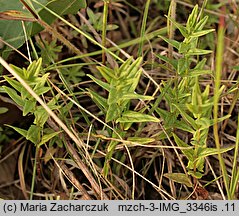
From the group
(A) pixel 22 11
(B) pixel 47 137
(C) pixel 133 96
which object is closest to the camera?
(C) pixel 133 96

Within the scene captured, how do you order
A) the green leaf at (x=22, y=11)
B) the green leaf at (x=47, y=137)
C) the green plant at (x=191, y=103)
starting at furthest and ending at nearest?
1. the green leaf at (x=22, y=11)
2. the green leaf at (x=47, y=137)
3. the green plant at (x=191, y=103)

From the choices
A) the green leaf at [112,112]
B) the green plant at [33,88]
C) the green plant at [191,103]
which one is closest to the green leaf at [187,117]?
the green plant at [191,103]

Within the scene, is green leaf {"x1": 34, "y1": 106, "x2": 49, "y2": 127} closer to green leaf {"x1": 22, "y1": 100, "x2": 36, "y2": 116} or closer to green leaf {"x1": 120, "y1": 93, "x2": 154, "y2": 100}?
green leaf {"x1": 22, "y1": 100, "x2": 36, "y2": 116}

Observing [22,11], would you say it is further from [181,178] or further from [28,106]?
[181,178]

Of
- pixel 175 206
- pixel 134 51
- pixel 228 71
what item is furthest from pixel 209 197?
pixel 134 51

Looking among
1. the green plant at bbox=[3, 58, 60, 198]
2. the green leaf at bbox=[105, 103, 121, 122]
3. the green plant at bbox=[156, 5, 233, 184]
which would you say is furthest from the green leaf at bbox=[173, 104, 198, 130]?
the green plant at bbox=[3, 58, 60, 198]

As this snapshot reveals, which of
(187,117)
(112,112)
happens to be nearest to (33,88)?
(112,112)

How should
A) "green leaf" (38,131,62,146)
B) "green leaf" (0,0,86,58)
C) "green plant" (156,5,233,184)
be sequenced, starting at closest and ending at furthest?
"green plant" (156,5,233,184) → "green leaf" (38,131,62,146) → "green leaf" (0,0,86,58)

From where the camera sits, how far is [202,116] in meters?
0.88

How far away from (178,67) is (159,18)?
0.47 meters

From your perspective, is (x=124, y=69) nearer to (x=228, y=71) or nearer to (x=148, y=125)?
(x=148, y=125)

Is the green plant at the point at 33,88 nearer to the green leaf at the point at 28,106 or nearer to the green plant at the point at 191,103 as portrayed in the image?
the green leaf at the point at 28,106

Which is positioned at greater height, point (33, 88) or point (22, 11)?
point (22, 11)

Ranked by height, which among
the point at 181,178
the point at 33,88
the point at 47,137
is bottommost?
the point at 181,178
